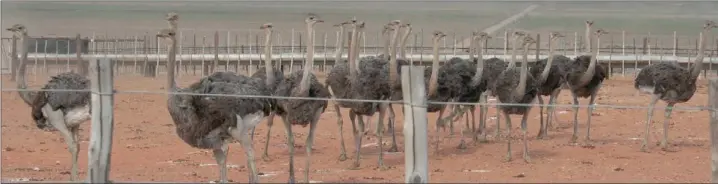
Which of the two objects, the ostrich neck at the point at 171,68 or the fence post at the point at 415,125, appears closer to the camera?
the fence post at the point at 415,125

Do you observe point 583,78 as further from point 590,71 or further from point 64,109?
point 64,109

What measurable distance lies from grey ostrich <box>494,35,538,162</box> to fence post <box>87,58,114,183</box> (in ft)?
20.0

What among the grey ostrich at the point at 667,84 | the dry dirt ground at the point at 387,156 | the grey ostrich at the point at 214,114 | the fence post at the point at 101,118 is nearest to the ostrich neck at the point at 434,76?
the dry dirt ground at the point at 387,156

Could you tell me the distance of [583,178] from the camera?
41.0 feet

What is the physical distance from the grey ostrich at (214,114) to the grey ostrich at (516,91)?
417 cm

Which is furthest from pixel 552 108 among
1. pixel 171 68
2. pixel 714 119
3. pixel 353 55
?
pixel 171 68

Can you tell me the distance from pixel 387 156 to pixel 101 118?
6305 millimetres

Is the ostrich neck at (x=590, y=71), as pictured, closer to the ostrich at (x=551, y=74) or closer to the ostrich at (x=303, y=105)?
the ostrich at (x=551, y=74)

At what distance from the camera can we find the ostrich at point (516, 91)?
1393cm

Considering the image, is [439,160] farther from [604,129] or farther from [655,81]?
[604,129]

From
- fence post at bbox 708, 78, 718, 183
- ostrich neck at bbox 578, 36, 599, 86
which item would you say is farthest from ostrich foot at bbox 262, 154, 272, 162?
fence post at bbox 708, 78, 718, 183

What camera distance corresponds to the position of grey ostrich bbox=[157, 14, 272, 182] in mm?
10086

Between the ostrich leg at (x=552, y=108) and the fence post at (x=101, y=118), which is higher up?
the fence post at (x=101, y=118)

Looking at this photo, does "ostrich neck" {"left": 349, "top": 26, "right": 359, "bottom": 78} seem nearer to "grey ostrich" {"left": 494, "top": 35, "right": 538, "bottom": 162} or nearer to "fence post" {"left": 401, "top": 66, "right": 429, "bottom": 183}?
"grey ostrich" {"left": 494, "top": 35, "right": 538, "bottom": 162}
